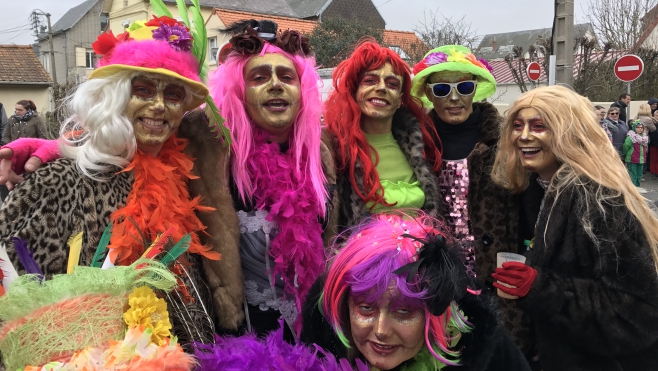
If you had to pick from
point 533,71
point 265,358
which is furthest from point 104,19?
point 265,358

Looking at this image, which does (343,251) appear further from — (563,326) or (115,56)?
(115,56)

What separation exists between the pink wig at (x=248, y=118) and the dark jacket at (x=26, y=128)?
8.07 meters

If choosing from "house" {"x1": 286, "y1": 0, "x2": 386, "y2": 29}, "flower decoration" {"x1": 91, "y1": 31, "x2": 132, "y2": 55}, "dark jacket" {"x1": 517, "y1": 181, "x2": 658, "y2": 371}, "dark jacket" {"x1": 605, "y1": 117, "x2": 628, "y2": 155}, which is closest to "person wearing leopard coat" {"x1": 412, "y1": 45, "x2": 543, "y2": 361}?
"dark jacket" {"x1": 517, "y1": 181, "x2": 658, "y2": 371}

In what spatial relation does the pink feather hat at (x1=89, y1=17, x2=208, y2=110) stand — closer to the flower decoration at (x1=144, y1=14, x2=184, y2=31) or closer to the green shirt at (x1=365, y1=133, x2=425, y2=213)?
the flower decoration at (x1=144, y1=14, x2=184, y2=31)

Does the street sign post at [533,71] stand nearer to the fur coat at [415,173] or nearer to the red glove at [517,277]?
the fur coat at [415,173]

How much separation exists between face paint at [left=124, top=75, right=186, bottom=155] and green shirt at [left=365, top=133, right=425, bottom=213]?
3.65 feet

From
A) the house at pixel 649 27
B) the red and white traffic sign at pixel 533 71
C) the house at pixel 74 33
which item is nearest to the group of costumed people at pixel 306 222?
the red and white traffic sign at pixel 533 71

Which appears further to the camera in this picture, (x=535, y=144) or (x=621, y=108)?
(x=621, y=108)

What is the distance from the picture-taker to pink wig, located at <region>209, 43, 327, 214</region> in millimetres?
2420

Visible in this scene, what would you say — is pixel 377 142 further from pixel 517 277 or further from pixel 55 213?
pixel 55 213

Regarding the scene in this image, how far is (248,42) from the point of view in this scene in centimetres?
246

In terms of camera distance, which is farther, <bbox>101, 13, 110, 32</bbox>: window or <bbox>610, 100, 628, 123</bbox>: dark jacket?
<bbox>101, 13, 110, 32</bbox>: window

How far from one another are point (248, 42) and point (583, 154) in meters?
1.55

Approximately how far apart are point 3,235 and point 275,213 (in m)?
1.05
